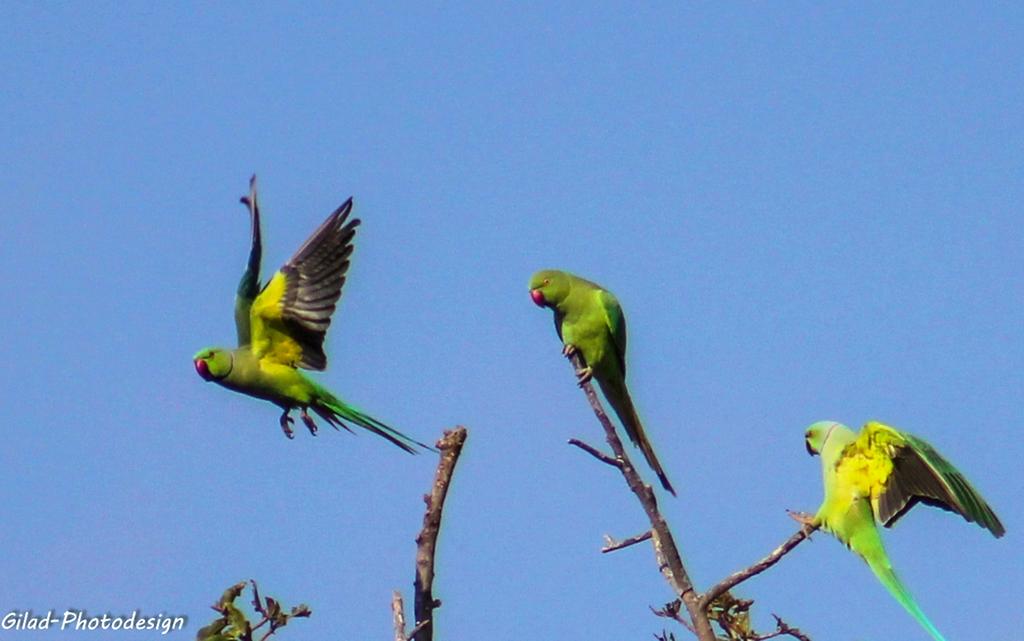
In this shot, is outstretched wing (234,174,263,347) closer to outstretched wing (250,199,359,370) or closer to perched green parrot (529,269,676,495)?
outstretched wing (250,199,359,370)

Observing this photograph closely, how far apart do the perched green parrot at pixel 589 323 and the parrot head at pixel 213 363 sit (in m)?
1.76

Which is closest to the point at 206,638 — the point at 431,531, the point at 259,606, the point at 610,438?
the point at 259,606

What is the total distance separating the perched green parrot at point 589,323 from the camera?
8.16 metres

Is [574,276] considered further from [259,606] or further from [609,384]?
[259,606]

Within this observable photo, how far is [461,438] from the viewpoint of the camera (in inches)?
215

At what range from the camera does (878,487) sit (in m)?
6.39

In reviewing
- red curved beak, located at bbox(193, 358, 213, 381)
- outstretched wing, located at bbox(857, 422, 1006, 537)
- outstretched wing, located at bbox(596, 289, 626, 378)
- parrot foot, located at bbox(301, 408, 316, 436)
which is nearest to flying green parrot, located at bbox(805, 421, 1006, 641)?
outstretched wing, located at bbox(857, 422, 1006, 537)

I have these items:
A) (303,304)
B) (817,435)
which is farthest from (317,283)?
(817,435)

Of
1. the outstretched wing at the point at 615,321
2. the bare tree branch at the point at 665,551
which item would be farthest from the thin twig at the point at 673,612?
the outstretched wing at the point at 615,321

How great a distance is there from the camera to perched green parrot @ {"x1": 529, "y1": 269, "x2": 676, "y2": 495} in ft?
26.8

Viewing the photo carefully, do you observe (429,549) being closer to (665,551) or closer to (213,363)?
(665,551)

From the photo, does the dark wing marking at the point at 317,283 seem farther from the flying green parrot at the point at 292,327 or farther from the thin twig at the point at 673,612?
the thin twig at the point at 673,612

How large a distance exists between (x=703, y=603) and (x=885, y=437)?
Answer: 1763 mm

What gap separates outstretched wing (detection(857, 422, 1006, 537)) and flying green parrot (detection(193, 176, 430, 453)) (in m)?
2.65
